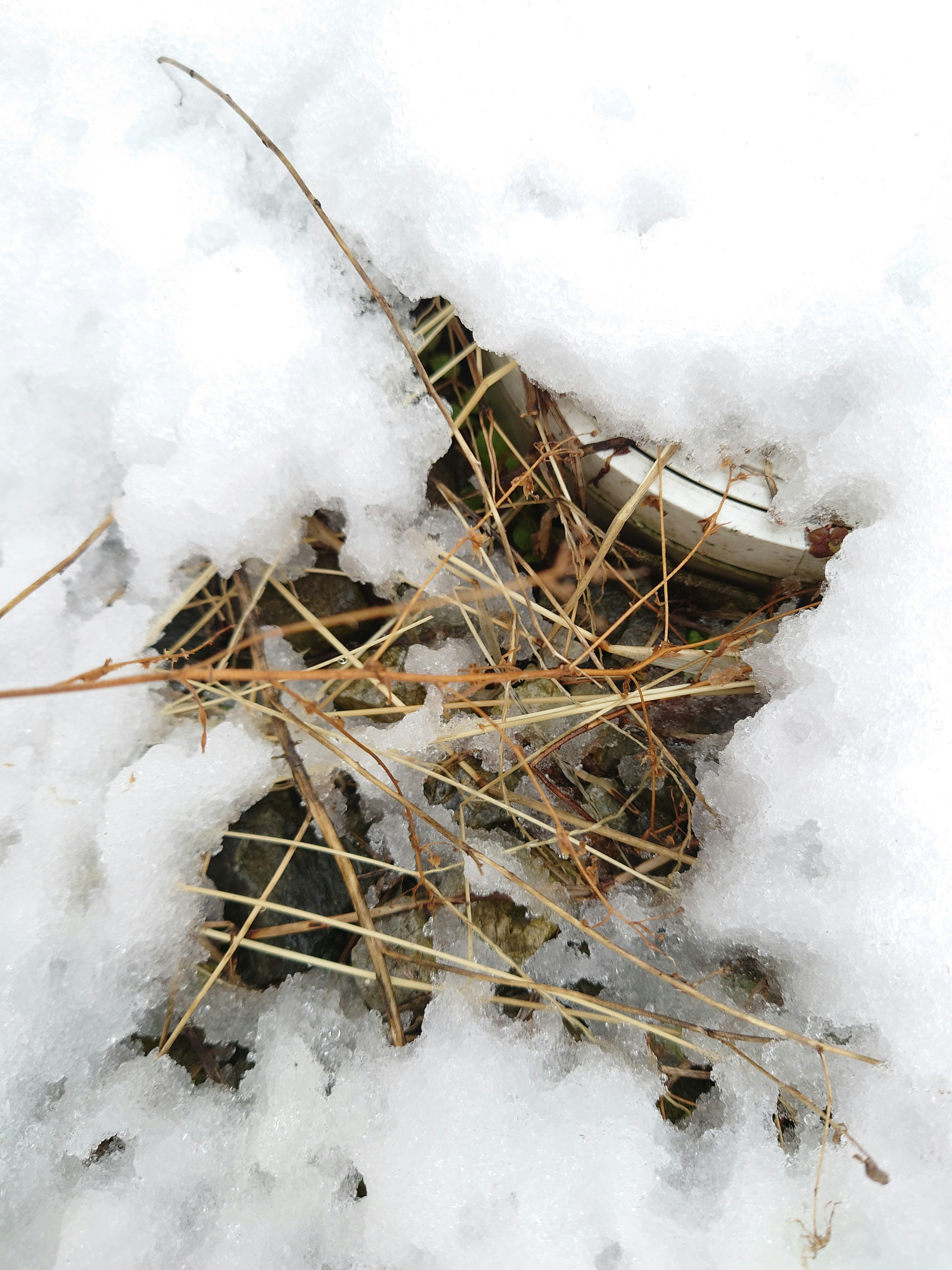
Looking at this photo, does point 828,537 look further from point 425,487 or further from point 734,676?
point 425,487

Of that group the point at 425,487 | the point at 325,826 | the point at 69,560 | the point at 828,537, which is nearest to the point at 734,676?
the point at 828,537

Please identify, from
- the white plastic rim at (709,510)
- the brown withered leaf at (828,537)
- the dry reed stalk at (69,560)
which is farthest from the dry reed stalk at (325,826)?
the brown withered leaf at (828,537)

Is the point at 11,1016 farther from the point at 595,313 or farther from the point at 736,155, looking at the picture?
the point at 736,155

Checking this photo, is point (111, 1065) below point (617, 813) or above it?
below

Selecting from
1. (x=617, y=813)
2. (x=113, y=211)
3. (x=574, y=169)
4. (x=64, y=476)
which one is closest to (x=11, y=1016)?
(x=64, y=476)

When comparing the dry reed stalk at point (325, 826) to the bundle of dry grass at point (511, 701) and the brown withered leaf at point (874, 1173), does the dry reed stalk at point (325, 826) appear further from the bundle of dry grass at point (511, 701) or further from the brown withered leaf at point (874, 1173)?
the brown withered leaf at point (874, 1173)

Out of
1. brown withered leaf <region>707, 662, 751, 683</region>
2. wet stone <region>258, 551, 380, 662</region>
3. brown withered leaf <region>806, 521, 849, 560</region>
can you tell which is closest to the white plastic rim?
brown withered leaf <region>806, 521, 849, 560</region>
